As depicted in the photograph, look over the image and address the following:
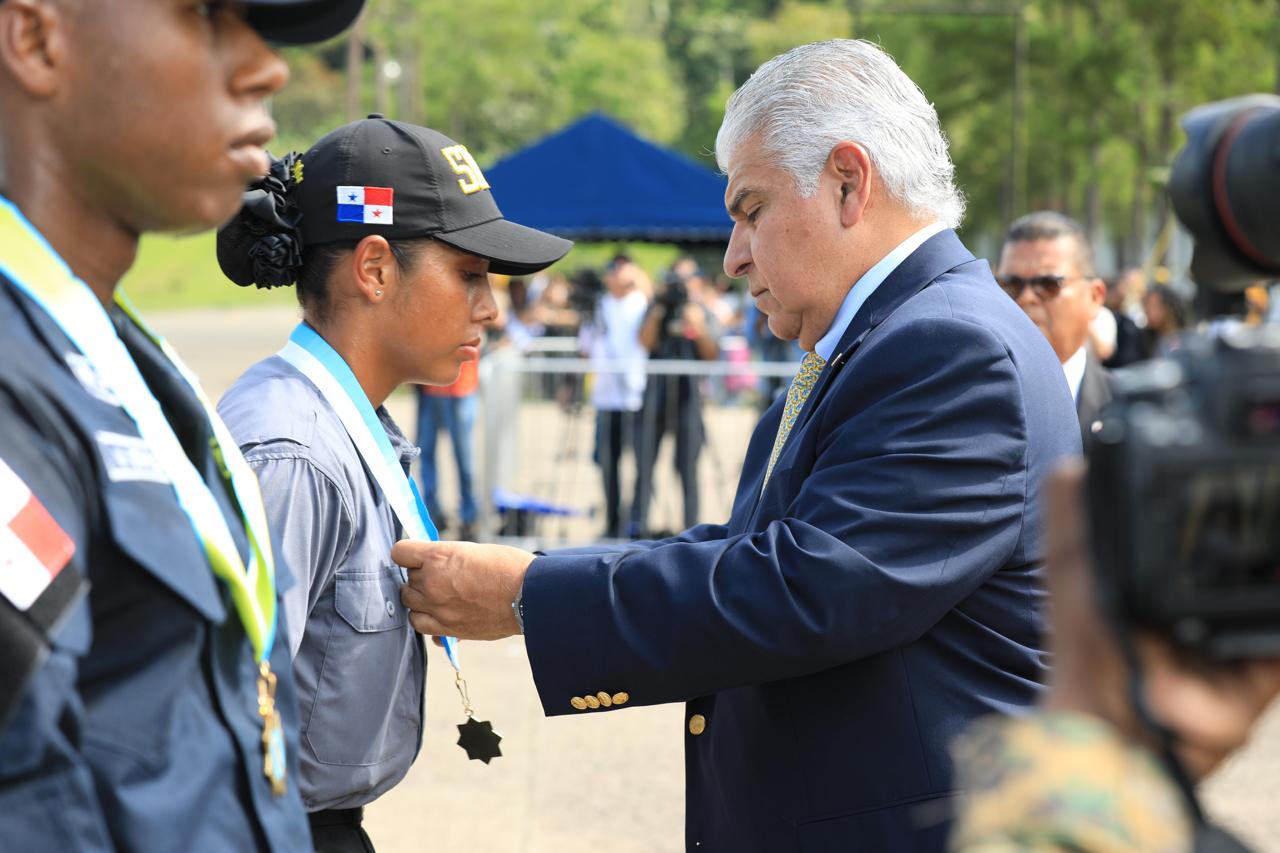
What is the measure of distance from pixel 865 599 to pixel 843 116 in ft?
3.09

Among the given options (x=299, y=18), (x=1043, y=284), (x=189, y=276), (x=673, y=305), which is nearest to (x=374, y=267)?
(x=299, y=18)

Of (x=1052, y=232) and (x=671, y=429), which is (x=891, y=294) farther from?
(x=671, y=429)

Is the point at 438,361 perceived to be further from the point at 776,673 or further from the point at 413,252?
the point at 776,673

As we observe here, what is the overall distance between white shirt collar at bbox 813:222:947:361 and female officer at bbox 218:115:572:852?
0.63 m

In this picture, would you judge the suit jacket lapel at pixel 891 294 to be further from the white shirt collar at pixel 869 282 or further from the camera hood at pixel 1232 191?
the camera hood at pixel 1232 191

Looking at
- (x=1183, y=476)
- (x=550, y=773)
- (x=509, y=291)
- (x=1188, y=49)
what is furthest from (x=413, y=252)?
(x=1188, y=49)

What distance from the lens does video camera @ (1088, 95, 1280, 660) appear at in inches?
39.2

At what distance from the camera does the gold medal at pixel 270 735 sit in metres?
1.52

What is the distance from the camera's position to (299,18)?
4.92 ft

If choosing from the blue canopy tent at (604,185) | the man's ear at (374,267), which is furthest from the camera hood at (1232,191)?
the blue canopy tent at (604,185)

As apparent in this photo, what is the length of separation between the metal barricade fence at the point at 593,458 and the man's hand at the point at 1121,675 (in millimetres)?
7722

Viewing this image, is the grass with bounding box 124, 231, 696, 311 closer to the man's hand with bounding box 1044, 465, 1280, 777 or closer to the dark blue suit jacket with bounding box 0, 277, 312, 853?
the dark blue suit jacket with bounding box 0, 277, 312, 853

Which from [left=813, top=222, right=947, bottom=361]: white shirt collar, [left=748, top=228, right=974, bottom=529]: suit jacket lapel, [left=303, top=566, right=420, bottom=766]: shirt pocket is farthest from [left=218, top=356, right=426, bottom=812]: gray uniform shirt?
[left=813, top=222, right=947, bottom=361]: white shirt collar

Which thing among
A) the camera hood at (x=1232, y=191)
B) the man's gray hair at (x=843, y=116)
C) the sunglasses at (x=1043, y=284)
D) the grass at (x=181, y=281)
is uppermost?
the camera hood at (x=1232, y=191)
